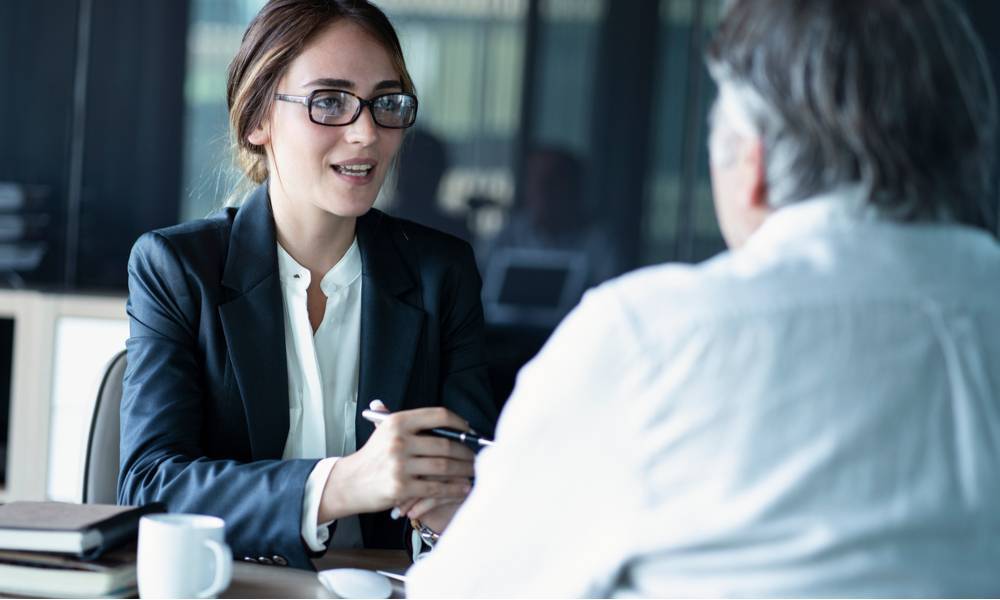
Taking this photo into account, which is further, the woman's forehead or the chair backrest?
the woman's forehead

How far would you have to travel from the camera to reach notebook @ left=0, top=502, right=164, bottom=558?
4.04ft

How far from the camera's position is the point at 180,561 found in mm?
1203

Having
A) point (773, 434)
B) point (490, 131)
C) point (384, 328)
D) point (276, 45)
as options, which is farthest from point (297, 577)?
point (490, 131)

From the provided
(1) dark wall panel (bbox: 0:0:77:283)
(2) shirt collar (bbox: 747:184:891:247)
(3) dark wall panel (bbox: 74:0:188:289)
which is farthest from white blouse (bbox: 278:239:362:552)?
(1) dark wall panel (bbox: 0:0:77:283)

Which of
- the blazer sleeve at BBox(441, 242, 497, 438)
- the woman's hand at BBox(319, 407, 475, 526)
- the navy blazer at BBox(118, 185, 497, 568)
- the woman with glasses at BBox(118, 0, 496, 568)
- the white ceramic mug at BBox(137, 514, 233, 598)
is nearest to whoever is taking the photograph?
the white ceramic mug at BBox(137, 514, 233, 598)

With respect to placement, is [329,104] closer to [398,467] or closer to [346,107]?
[346,107]

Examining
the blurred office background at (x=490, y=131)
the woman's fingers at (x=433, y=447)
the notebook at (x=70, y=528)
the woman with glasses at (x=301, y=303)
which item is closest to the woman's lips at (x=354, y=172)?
the woman with glasses at (x=301, y=303)

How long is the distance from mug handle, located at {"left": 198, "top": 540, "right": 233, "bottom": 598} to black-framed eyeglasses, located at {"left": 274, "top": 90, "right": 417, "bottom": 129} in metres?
0.88

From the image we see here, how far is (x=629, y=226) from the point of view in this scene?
12.4ft

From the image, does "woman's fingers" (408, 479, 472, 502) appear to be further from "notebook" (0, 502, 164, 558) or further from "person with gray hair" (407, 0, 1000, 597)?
"person with gray hair" (407, 0, 1000, 597)

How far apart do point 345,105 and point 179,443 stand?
0.62 meters

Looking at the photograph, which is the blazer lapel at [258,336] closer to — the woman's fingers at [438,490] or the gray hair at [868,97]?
the woman's fingers at [438,490]

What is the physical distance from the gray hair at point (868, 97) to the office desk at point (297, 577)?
0.72 m

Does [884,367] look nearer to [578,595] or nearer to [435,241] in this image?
[578,595]
